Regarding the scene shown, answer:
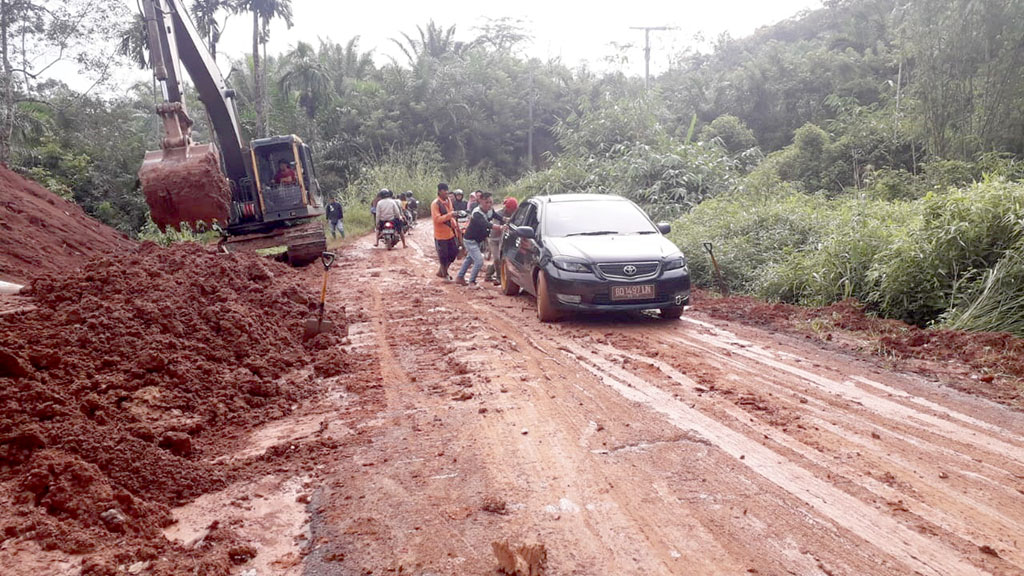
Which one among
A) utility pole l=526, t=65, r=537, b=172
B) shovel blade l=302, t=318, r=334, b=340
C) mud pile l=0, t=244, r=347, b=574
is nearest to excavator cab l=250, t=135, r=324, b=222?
mud pile l=0, t=244, r=347, b=574

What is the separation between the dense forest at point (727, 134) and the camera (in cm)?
891

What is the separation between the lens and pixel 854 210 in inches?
464

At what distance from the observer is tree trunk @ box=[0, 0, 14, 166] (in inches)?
878

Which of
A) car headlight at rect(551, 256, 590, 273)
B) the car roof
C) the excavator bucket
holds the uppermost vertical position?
the excavator bucket

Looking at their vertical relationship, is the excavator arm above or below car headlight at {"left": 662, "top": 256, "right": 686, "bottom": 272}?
above

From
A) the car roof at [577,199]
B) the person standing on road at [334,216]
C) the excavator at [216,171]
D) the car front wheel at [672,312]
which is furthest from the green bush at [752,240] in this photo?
the person standing on road at [334,216]

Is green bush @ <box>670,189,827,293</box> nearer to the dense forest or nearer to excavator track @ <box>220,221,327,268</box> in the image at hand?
the dense forest

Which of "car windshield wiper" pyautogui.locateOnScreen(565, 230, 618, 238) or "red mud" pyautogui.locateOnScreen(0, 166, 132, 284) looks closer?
"car windshield wiper" pyautogui.locateOnScreen(565, 230, 618, 238)

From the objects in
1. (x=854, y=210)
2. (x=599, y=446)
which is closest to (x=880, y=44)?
(x=854, y=210)

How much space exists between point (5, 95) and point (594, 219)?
24.7m

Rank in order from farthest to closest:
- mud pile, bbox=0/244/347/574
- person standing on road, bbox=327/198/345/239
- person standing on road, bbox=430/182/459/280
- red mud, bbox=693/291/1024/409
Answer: person standing on road, bbox=327/198/345/239 < person standing on road, bbox=430/182/459/280 < red mud, bbox=693/291/1024/409 < mud pile, bbox=0/244/347/574

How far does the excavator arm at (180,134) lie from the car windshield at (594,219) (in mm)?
4432

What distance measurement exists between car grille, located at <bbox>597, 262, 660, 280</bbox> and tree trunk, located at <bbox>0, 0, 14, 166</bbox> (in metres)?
20.6

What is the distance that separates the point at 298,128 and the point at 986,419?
40.2 metres
